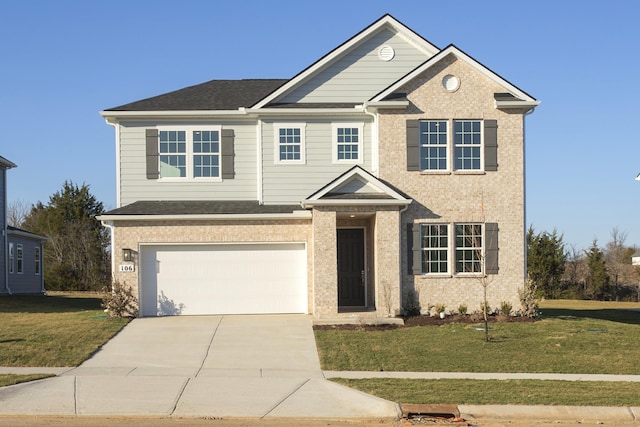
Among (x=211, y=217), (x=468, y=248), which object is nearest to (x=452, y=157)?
(x=468, y=248)

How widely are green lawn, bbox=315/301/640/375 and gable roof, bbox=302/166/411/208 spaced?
3.73 m

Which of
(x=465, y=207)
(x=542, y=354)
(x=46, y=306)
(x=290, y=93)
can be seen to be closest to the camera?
(x=542, y=354)

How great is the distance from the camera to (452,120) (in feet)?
74.6

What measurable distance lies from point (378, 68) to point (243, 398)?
14494mm

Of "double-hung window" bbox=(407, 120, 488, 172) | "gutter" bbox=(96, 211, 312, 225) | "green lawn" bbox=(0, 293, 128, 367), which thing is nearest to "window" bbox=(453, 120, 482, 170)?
"double-hung window" bbox=(407, 120, 488, 172)

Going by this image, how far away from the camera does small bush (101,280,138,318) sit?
22172 mm

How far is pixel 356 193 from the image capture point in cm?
2180

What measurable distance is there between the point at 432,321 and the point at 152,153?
10.2 meters

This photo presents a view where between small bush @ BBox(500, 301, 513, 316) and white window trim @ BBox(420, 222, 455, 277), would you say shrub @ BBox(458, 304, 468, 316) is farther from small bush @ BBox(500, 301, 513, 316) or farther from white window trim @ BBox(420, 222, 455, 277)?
small bush @ BBox(500, 301, 513, 316)

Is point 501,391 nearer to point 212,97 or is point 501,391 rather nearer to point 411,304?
point 411,304

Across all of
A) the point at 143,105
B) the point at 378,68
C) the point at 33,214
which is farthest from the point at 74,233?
the point at 378,68

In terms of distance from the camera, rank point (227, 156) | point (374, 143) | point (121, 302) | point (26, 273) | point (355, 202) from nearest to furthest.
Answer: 1. point (355, 202)
2. point (121, 302)
3. point (374, 143)
4. point (227, 156)
5. point (26, 273)

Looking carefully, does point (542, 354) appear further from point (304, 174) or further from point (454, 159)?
point (304, 174)

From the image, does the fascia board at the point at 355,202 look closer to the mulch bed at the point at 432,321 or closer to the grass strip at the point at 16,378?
the mulch bed at the point at 432,321
